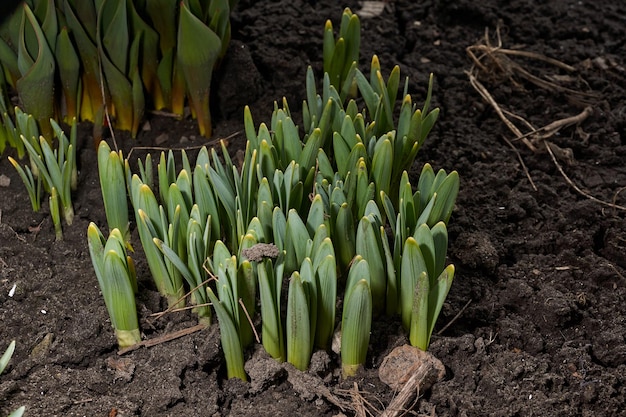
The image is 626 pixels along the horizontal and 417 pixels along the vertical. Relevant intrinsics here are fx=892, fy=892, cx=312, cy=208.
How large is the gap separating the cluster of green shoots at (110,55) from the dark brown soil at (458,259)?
11cm

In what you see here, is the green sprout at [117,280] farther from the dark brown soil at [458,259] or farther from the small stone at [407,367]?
the small stone at [407,367]

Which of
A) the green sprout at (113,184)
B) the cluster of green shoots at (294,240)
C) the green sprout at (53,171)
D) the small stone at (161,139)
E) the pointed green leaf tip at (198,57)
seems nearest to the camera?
the cluster of green shoots at (294,240)

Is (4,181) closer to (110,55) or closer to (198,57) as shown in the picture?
(110,55)

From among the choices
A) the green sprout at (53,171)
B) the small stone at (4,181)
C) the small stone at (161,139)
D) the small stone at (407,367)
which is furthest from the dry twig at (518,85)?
the small stone at (4,181)

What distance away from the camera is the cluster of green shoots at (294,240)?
1889 millimetres

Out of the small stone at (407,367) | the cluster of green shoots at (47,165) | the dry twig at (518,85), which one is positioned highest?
the cluster of green shoots at (47,165)

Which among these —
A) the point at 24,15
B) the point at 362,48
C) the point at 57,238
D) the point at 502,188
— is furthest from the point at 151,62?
the point at 502,188

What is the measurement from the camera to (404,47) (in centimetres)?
334

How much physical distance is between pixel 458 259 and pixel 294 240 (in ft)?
2.05

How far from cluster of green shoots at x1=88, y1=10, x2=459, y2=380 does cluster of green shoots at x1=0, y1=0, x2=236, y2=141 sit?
0.41 meters

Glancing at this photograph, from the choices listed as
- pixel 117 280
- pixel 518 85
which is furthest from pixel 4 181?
pixel 518 85

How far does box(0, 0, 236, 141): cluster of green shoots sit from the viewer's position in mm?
2475

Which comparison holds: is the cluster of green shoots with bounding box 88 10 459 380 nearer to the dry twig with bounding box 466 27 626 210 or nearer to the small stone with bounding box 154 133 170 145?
the small stone with bounding box 154 133 170 145

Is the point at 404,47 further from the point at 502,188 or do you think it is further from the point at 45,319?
the point at 45,319
